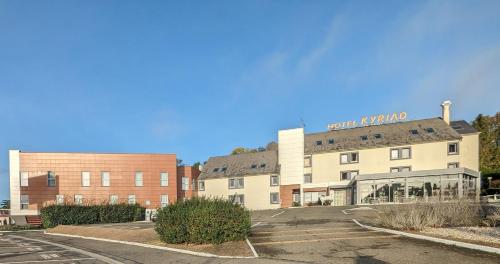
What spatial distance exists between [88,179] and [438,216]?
44255 millimetres

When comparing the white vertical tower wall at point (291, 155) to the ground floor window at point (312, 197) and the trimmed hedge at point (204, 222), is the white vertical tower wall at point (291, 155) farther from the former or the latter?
the trimmed hedge at point (204, 222)

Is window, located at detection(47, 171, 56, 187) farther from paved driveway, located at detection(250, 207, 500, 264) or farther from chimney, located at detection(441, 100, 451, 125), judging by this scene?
chimney, located at detection(441, 100, 451, 125)

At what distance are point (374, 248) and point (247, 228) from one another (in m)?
4.95

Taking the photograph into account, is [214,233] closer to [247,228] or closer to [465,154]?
[247,228]

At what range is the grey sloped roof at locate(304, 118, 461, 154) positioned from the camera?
4744cm

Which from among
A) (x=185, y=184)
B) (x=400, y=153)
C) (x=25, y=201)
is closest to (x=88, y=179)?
(x=25, y=201)

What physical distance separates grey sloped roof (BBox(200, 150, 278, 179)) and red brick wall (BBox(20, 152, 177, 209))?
Answer: 252 inches

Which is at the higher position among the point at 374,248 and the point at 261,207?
the point at 374,248

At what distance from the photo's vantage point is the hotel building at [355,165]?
44719 millimetres

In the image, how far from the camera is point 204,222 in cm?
1519

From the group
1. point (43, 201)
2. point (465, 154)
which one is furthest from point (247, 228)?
point (43, 201)

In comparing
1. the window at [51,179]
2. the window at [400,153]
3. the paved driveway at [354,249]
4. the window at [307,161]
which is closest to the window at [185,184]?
the window at [51,179]

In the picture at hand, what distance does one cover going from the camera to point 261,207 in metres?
55.0

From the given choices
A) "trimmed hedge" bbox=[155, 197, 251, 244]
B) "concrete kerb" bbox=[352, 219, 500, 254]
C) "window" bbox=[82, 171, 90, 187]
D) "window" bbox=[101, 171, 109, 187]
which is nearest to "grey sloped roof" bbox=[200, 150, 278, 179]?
"window" bbox=[101, 171, 109, 187]
